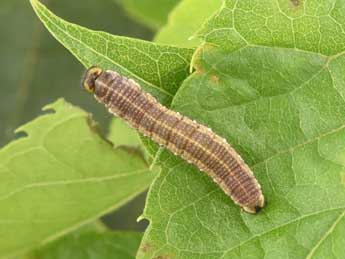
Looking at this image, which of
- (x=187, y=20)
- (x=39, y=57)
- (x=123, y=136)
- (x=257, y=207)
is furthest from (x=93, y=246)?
(x=39, y=57)

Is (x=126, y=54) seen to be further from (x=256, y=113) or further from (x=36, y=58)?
(x=36, y=58)

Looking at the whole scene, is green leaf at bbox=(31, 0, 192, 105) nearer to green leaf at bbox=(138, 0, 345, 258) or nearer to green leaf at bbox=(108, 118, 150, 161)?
green leaf at bbox=(138, 0, 345, 258)

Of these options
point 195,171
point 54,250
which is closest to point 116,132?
point 54,250

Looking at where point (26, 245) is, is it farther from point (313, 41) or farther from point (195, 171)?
point (313, 41)

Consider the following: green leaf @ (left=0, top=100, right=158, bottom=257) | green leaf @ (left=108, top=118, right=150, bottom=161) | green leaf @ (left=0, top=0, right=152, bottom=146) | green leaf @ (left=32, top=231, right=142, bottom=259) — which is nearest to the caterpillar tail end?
green leaf @ (left=0, top=100, right=158, bottom=257)

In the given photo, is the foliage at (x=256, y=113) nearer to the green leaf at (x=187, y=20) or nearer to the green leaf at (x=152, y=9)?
the green leaf at (x=187, y=20)

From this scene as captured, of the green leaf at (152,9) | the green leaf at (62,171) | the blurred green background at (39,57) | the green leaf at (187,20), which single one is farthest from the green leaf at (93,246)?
the blurred green background at (39,57)
